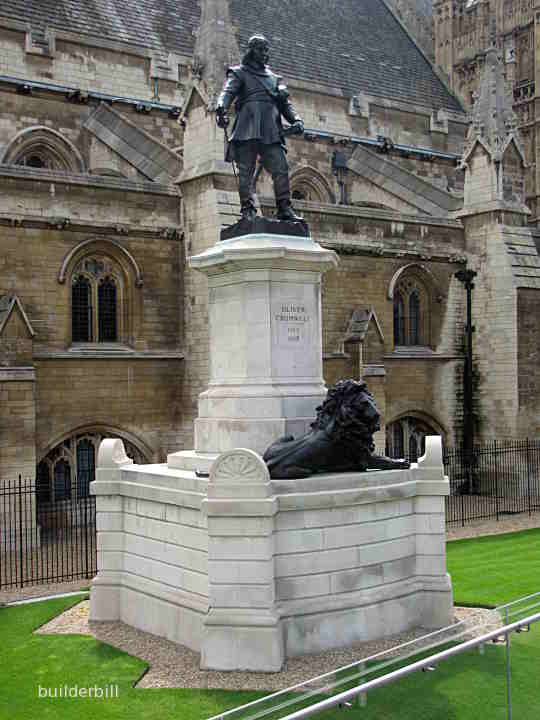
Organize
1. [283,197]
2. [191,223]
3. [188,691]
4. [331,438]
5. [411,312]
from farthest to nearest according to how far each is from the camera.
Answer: [411,312], [191,223], [283,197], [331,438], [188,691]

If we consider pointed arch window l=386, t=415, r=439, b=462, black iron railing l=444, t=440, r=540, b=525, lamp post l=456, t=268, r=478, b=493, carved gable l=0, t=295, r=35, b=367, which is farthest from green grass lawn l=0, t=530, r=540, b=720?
lamp post l=456, t=268, r=478, b=493

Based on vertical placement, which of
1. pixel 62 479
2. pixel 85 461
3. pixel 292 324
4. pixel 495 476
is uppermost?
pixel 292 324

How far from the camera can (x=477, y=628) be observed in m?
7.38

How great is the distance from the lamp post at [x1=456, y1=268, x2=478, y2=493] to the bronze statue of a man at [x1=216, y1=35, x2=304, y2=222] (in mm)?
14917

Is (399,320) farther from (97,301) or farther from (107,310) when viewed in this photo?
(97,301)

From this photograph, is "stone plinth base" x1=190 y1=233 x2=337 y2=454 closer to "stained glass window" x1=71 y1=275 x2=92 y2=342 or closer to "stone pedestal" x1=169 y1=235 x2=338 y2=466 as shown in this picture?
"stone pedestal" x1=169 y1=235 x2=338 y2=466

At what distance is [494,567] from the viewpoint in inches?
575

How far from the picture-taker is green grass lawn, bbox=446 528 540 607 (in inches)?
490

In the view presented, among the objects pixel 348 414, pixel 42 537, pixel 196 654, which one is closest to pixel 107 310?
pixel 42 537

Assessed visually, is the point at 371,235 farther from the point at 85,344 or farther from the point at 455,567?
the point at 455,567

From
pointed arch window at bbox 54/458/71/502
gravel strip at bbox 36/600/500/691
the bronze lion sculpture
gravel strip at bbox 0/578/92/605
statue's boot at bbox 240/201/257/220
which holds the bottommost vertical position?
gravel strip at bbox 0/578/92/605

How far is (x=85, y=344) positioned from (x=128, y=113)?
30.2ft

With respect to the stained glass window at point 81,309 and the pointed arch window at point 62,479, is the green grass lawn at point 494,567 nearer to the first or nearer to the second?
the pointed arch window at point 62,479

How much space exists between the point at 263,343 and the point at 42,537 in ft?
33.0
